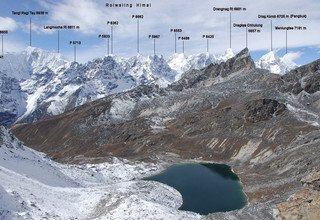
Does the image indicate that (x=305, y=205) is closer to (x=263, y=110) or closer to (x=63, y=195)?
(x=63, y=195)

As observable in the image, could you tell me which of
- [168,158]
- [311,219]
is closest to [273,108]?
[168,158]

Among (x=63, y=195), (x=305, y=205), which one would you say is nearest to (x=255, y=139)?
(x=63, y=195)

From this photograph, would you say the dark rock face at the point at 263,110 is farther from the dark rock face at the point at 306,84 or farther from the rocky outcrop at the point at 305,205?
the rocky outcrop at the point at 305,205

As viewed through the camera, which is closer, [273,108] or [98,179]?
[98,179]

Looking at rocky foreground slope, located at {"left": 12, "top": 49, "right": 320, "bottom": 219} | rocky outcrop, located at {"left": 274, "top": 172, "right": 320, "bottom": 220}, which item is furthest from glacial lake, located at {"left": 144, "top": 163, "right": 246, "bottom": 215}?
rocky outcrop, located at {"left": 274, "top": 172, "right": 320, "bottom": 220}

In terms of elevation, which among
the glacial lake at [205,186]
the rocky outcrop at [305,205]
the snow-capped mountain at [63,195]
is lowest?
the glacial lake at [205,186]

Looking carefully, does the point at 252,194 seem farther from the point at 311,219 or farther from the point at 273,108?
the point at 273,108

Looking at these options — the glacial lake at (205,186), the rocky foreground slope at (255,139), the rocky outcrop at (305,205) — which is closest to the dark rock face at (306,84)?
Answer: the rocky foreground slope at (255,139)
